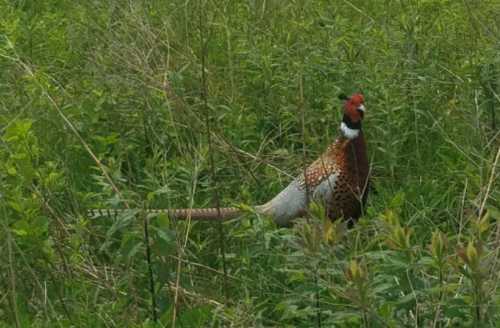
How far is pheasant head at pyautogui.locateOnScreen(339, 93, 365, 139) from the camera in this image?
14.6 feet

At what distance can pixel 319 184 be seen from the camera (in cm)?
441

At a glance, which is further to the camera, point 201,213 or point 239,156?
point 239,156

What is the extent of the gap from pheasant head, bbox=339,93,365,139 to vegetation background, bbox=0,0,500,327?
9 cm

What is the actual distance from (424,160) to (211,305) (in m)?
1.41

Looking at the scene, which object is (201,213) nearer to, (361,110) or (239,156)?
(239,156)

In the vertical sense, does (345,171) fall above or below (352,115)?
below

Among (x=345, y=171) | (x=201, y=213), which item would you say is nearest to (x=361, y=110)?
(x=345, y=171)

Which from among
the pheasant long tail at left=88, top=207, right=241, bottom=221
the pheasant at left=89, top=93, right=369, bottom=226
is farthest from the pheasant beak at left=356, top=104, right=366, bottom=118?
the pheasant long tail at left=88, top=207, right=241, bottom=221

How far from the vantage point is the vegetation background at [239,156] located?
116 inches

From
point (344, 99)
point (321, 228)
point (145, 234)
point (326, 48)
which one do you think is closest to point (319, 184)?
point (344, 99)

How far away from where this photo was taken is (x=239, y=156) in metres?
4.43

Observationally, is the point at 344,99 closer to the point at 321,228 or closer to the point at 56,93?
the point at 56,93

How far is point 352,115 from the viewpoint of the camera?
4.46 metres

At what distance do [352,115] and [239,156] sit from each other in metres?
0.44
